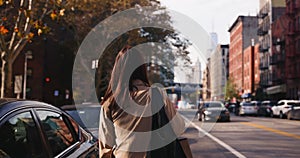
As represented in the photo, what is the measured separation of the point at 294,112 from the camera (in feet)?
114

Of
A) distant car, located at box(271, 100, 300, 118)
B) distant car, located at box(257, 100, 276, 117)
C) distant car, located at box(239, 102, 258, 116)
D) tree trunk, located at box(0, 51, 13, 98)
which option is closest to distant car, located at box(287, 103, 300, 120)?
distant car, located at box(271, 100, 300, 118)

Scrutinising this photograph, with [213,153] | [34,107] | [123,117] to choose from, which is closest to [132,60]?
[123,117]

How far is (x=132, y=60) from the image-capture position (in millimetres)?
3482

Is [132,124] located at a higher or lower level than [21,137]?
higher

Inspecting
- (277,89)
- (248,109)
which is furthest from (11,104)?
(277,89)

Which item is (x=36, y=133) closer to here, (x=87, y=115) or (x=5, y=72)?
(x=87, y=115)

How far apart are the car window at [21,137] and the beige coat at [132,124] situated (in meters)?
0.57

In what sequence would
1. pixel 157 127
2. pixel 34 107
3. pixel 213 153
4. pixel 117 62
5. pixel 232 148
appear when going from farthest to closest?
pixel 232 148
pixel 213 153
pixel 34 107
pixel 117 62
pixel 157 127

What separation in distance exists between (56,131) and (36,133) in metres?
0.60

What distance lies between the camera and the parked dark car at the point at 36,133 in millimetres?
3216

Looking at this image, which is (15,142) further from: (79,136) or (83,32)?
(83,32)

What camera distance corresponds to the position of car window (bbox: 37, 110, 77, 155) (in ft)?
13.1

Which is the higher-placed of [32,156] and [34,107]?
[34,107]

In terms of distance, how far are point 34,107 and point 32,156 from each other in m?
0.63
